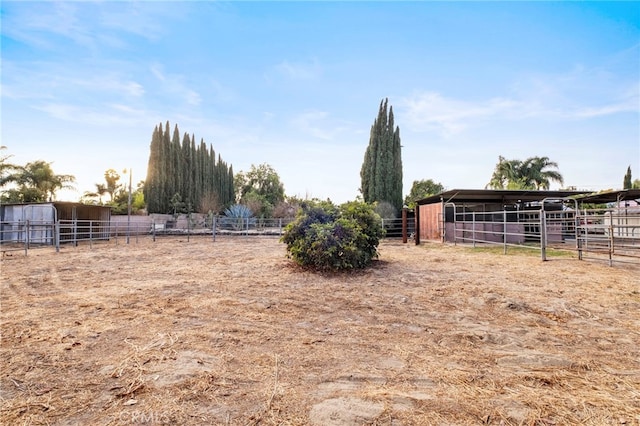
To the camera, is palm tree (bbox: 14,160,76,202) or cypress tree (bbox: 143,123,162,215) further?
cypress tree (bbox: 143,123,162,215)

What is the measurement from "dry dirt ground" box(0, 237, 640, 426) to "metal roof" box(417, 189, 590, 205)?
9.08 metres

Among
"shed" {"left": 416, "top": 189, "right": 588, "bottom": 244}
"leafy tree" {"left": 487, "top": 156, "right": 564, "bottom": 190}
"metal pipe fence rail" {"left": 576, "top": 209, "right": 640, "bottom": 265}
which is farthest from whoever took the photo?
"leafy tree" {"left": 487, "top": 156, "right": 564, "bottom": 190}

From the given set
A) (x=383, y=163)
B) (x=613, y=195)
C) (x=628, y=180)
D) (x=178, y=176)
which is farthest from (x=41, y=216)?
(x=628, y=180)

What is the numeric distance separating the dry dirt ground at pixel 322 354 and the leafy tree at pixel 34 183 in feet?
83.0

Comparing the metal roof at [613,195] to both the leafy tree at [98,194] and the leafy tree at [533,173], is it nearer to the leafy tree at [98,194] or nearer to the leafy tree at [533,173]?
the leafy tree at [533,173]

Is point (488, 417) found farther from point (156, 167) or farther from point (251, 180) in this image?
point (251, 180)

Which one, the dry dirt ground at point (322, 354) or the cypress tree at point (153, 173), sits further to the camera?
the cypress tree at point (153, 173)

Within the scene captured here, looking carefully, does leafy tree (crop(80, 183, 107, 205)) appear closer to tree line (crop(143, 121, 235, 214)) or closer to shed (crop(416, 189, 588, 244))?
tree line (crop(143, 121, 235, 214))

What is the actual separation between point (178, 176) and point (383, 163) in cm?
2211

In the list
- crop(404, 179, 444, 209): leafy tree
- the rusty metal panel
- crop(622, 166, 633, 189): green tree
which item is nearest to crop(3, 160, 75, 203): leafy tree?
the rusty metal panel

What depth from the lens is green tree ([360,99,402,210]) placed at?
26141mm

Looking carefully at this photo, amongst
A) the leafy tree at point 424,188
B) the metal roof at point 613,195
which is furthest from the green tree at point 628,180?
the metal roof at point 613,195

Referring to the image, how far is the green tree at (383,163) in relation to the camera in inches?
1029

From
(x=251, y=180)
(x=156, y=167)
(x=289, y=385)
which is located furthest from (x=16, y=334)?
(x=251, y=180)
